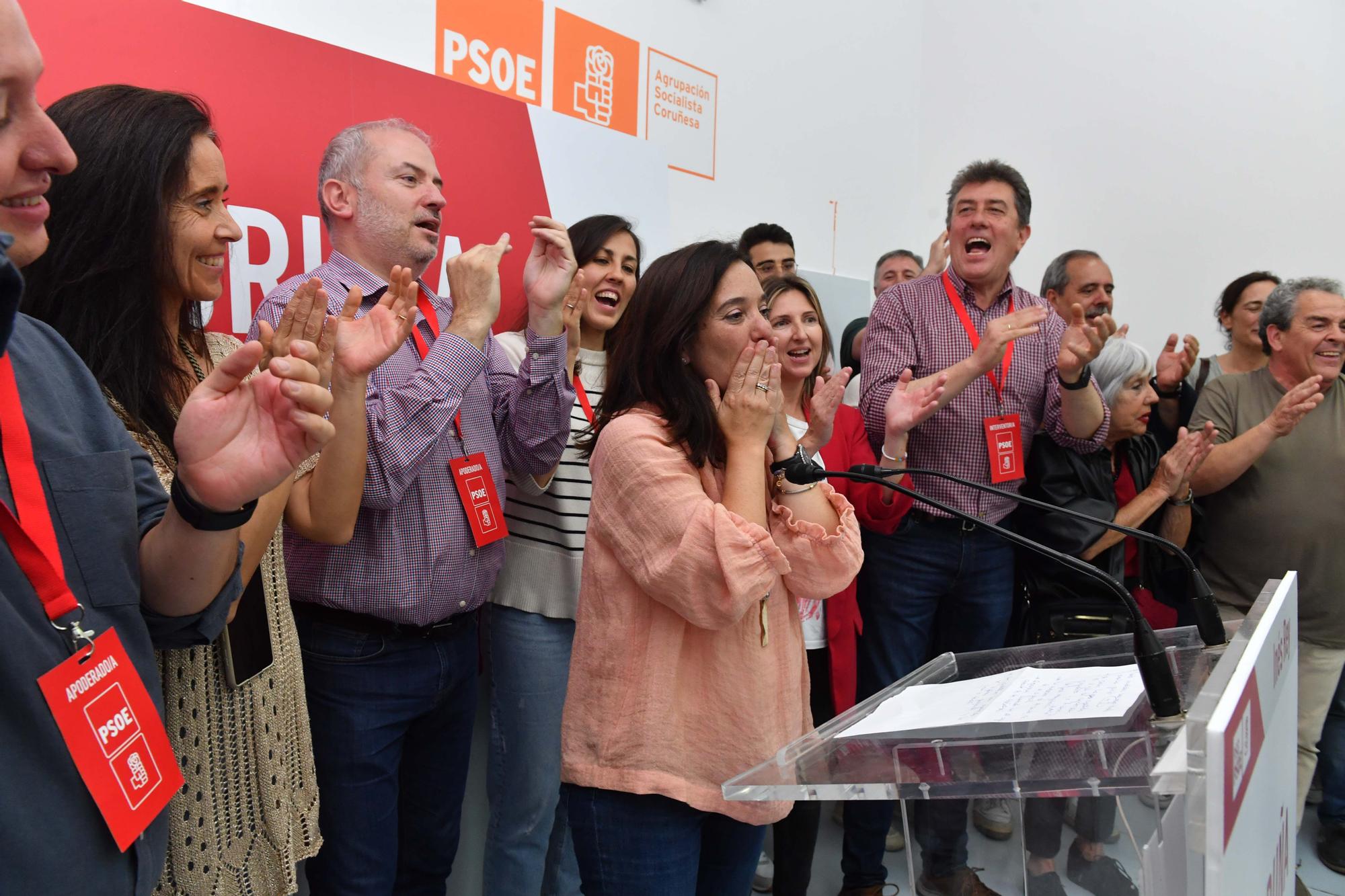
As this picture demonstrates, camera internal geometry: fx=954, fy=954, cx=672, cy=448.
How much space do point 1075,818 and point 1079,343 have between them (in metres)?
1.88

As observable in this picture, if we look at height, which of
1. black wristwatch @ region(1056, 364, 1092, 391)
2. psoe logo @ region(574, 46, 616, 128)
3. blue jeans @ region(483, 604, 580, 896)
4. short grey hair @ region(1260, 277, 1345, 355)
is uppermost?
psoe logo @ region(574, 46, 616, 128)

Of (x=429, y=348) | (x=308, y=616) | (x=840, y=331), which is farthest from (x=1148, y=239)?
(x=308, y=616)

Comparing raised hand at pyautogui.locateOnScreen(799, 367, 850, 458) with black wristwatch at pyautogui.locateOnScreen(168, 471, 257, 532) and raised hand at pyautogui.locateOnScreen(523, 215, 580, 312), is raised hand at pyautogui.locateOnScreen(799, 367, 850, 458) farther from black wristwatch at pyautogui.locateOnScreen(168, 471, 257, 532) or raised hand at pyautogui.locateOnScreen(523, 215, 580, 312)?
black wristwatch at pyautogui.locateOnScreen(168, 471, 257, 532)

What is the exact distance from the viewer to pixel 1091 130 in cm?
500

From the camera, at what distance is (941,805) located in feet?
2.95

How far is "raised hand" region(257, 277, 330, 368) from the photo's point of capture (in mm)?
1212

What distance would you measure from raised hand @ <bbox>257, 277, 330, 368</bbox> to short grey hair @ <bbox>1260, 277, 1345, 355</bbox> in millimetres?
2899

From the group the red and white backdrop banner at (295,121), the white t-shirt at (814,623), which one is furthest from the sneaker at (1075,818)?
the red and white backdrop banner at (295,121)

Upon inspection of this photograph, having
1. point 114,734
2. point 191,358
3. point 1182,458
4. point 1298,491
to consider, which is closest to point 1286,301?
point 1298,491

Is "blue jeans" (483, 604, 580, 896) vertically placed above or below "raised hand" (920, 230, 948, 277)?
below

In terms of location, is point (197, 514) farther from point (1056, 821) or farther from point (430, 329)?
point (430, 329)

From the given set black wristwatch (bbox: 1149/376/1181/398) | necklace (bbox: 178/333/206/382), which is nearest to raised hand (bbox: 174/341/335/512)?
necklace (bbox: 178/333/206/382)

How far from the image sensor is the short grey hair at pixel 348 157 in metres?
1.91

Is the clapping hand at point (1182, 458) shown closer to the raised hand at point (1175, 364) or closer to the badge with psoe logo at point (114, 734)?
the raised hand at point (1175, 364)
